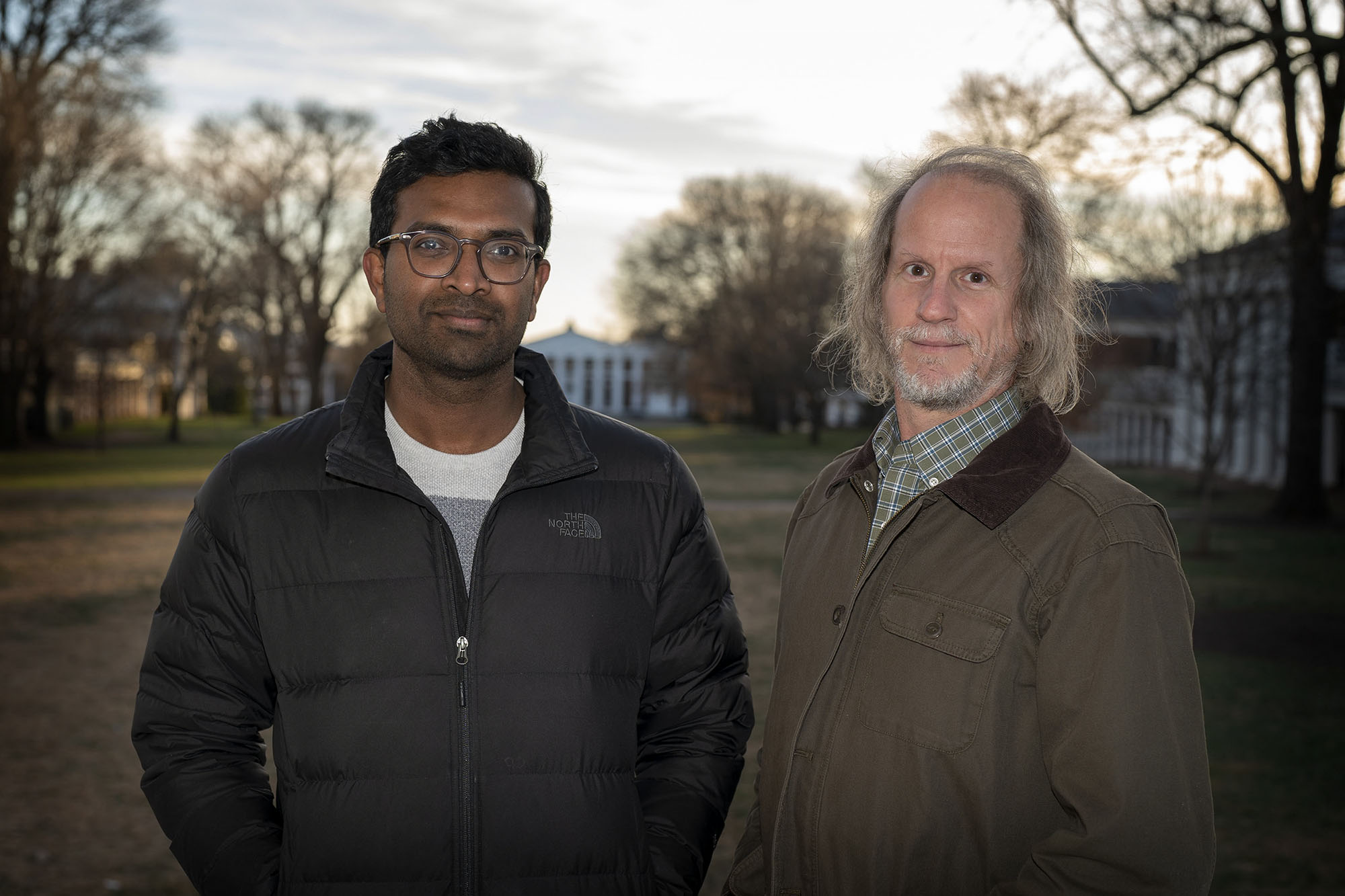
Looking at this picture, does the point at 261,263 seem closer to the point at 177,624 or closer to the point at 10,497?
the point at 10,497

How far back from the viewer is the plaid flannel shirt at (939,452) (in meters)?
2.46

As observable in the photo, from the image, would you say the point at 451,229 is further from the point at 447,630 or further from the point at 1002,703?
the point at 1002,703

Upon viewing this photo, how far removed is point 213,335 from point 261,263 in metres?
6.38

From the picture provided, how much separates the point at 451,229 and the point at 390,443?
1.76 ft

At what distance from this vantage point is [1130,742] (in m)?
1.92

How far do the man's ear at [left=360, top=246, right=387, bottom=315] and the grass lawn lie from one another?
11.8ft

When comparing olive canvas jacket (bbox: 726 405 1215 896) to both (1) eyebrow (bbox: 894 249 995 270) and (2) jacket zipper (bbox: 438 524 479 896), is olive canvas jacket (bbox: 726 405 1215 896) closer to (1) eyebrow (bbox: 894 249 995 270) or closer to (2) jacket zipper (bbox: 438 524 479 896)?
(1) eyebrow (bbox: 894 249 995 270)

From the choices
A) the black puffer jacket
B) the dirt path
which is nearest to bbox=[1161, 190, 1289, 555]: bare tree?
the dirt path

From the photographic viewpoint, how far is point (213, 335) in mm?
51969

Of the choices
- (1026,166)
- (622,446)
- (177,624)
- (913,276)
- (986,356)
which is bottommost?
(177,624)

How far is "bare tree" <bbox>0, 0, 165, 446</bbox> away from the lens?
2950cm

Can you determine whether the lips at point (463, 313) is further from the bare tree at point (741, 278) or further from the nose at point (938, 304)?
the bare tree at point (741, 278)

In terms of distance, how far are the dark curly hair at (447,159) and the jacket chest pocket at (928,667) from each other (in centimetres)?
136

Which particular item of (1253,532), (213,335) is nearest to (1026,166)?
(1253,532)
